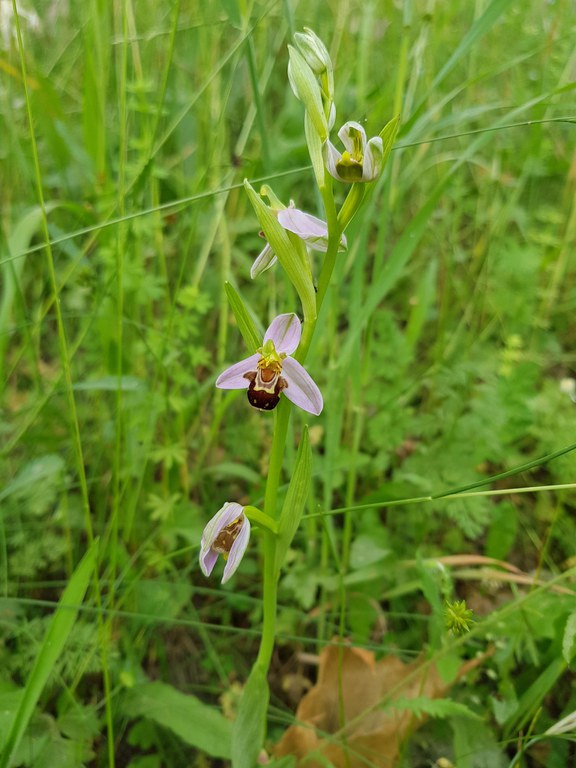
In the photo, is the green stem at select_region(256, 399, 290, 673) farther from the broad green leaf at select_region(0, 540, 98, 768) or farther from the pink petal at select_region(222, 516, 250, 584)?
the broad green leaf at select_region(0, 540, 98, 768)

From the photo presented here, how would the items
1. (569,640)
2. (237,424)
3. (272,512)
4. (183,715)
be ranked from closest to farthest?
(569,640)
(272,512)
(183,715)
(237,424)

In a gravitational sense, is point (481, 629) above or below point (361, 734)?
above

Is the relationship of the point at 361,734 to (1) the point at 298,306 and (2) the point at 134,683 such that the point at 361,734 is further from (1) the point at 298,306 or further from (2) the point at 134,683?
(1) the point at 298,306

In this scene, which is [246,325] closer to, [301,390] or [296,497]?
[301,390]

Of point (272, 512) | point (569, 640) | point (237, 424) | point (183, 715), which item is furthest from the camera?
point (237, 424)

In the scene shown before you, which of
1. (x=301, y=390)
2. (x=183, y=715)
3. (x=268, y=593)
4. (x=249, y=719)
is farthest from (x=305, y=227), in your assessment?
(x=183, y=715)

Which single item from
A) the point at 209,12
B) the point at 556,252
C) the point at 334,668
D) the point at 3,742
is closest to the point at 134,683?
the point at 3,742

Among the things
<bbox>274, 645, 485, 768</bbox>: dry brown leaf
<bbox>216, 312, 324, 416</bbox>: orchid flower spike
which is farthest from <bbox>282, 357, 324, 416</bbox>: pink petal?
<bbox>274, 645, 485, 768</bbox>: dry brown leaf
